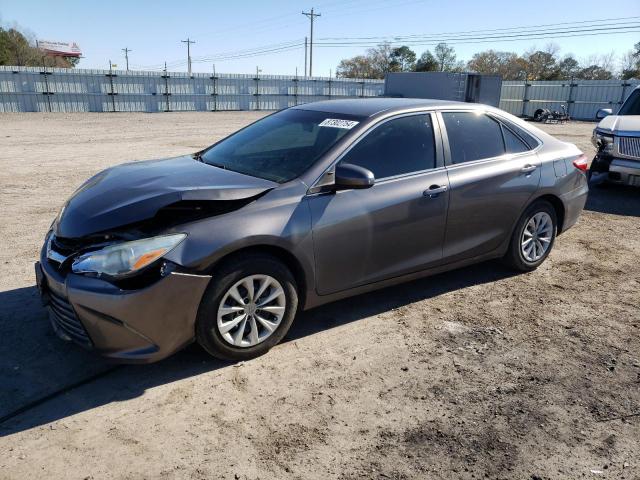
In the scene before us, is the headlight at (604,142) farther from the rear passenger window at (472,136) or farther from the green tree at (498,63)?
the green tree at (498,63)

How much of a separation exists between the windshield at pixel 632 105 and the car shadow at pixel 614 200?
137 cm

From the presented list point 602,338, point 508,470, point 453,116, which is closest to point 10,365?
point 508,470

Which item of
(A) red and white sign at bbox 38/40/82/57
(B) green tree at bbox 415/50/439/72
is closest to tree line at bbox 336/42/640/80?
(B) green tree at bbox 415/50/439/72

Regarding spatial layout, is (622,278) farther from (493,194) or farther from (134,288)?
(134,288)

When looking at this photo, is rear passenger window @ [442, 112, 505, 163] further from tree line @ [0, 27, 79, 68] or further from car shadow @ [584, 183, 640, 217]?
tree line @ [0, 27, 79, 68]

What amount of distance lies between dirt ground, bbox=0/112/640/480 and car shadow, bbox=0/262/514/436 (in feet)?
0.04

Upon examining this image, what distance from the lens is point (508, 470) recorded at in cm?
269

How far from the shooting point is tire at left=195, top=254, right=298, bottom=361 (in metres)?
3.31

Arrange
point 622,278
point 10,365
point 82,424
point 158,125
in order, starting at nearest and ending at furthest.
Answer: point 82,424 < point 10,365 < point 622,278 < point 158,125

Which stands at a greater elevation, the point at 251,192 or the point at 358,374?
the point at 251,192

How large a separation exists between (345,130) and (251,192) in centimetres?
101

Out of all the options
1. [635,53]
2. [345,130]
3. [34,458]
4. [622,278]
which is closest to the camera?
[34,458]

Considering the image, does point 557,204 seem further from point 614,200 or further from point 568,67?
point 568,67

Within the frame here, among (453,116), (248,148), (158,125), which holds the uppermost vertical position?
(453,116)
